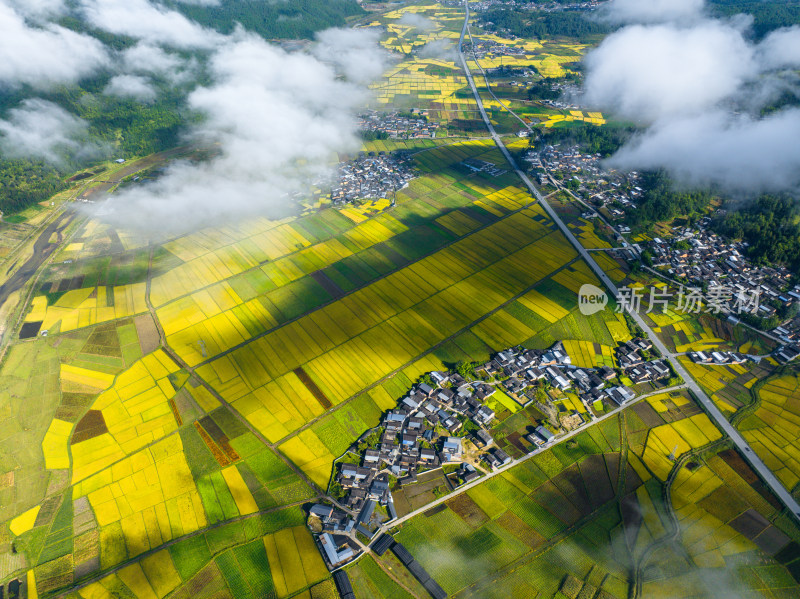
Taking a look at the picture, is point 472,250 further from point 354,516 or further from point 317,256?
point 354,516

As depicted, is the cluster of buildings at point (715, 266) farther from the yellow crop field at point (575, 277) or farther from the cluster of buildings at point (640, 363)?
the cluster of buildings at point (640, 363)

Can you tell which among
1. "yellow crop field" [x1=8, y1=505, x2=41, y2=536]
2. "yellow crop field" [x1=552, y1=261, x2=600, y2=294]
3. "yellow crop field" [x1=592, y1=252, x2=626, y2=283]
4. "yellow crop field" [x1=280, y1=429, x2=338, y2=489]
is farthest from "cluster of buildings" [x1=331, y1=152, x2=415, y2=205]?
"yellow crop field" [x1=8, y1=505, x2=41, y2=536]

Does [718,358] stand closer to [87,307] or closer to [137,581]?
[137,581]

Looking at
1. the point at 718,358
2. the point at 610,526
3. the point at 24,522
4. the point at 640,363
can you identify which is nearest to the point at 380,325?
the point at 640,363

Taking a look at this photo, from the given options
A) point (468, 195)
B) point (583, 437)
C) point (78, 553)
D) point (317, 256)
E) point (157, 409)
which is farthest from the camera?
point (468, 195)

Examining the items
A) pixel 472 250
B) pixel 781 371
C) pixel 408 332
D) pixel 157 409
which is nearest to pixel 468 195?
pixel 472 250

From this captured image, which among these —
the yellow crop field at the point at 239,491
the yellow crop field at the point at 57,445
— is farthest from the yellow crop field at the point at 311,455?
the yellow crop field at the point at 57,445

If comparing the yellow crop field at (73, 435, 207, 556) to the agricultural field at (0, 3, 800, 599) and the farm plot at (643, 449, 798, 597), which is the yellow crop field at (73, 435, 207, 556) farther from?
the farm plot at (643, 449, 798, 597)
